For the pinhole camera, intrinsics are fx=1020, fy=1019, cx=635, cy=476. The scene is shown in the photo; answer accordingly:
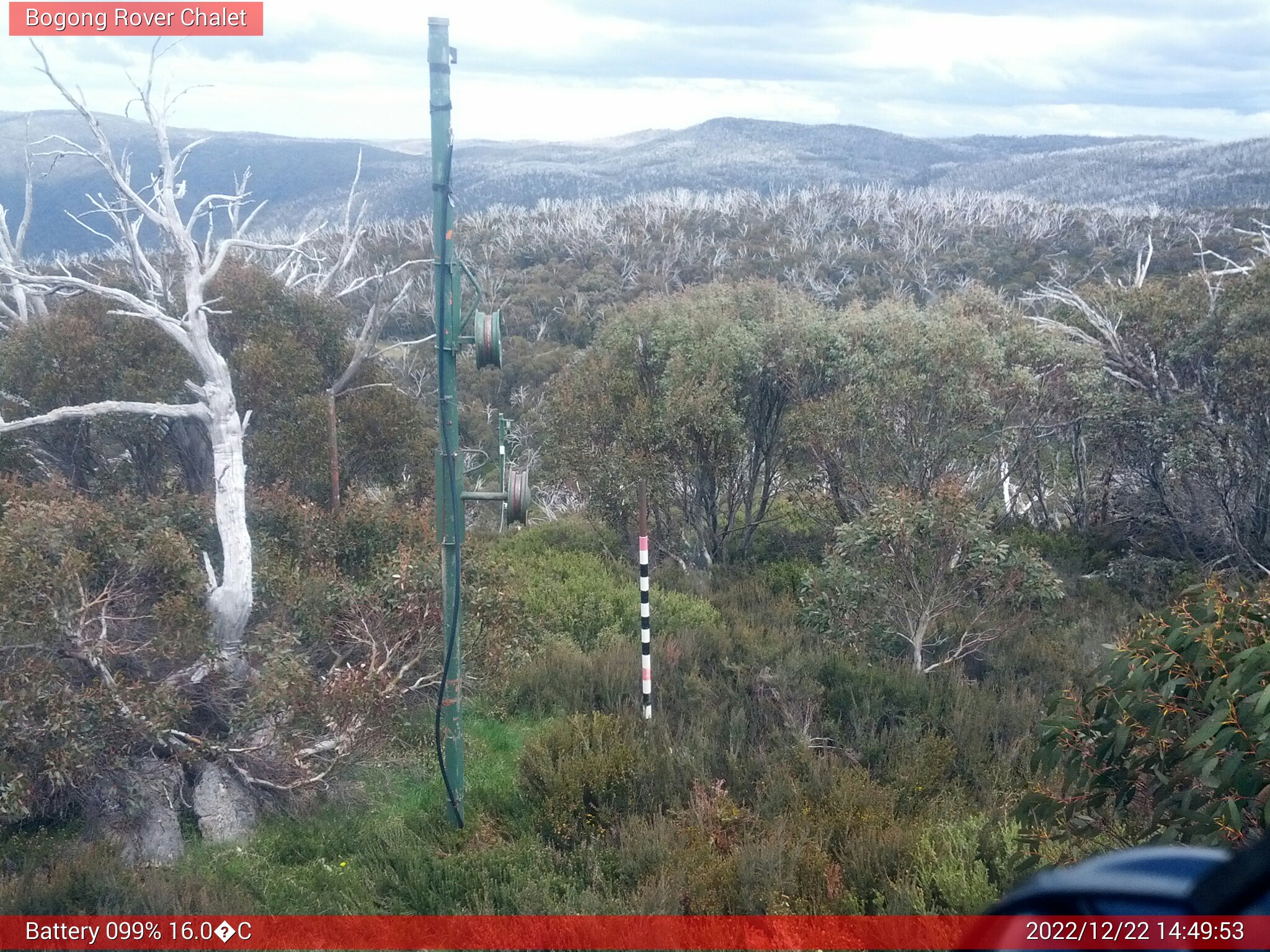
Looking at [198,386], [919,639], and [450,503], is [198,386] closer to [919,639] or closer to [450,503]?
[450,503]

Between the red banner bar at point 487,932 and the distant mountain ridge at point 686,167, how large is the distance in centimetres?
4625

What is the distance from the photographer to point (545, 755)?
685 centimetres

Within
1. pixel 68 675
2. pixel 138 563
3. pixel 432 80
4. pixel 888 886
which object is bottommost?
pixel 888 886

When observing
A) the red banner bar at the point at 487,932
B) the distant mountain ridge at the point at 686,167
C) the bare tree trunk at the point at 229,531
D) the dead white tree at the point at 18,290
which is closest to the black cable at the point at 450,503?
the red banner bar at the point at 487,932

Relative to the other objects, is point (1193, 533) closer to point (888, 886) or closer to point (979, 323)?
point (979, 323)

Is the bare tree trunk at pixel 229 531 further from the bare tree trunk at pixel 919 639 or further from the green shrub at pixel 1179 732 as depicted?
the bare tree trunk at pixel 919 639

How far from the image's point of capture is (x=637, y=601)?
1168 cm

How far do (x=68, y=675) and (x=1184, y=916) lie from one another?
6.81 meters

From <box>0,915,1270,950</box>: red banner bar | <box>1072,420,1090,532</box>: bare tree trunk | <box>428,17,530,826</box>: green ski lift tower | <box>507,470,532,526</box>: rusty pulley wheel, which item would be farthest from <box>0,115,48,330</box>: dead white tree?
<box>1072,420,1090,532</box>: bare tree trunk

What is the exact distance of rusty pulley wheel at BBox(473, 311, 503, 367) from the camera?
5.71 metres

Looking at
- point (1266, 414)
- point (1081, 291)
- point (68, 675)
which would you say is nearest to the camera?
point (68, 675)

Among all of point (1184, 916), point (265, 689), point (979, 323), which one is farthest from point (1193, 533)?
point (1184, 916)

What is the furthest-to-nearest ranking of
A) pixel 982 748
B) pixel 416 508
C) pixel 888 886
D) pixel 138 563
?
pixel 416 508 → pixel 982 748 → pixel 138 563 → pixel 888 886

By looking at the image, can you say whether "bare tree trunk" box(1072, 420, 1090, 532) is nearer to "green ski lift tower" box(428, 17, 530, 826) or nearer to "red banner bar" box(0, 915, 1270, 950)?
"green ski lift tower" box(428, 17, 530, 826)
